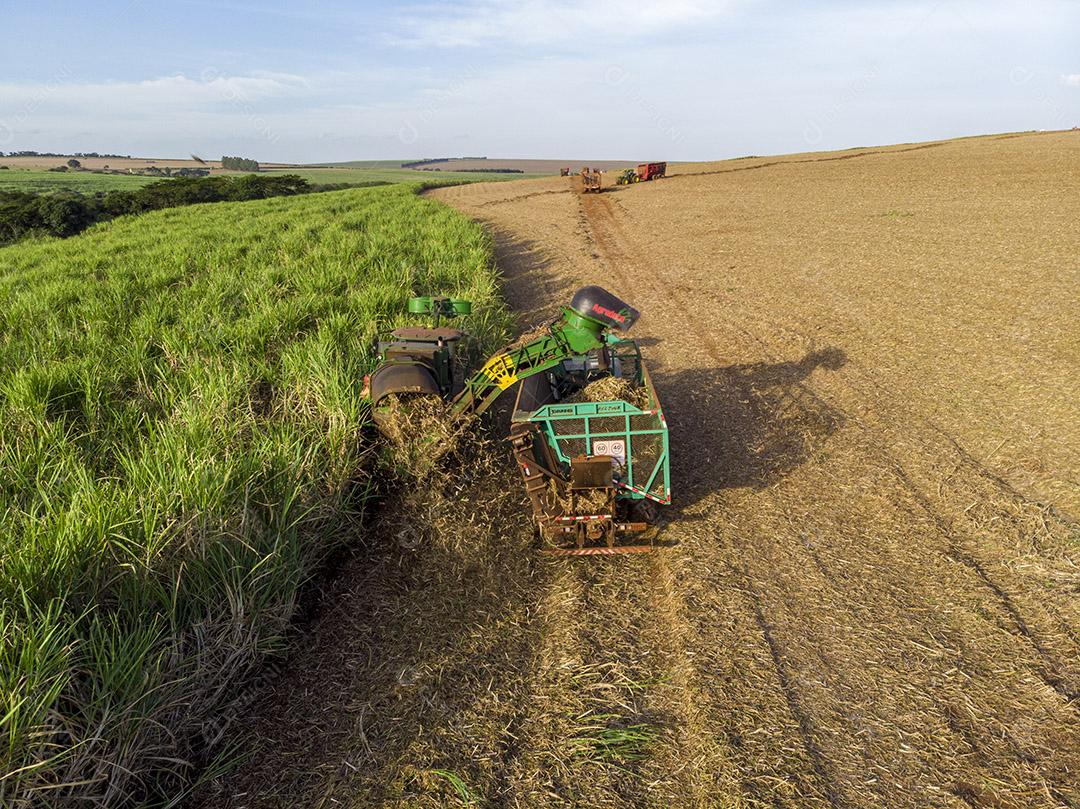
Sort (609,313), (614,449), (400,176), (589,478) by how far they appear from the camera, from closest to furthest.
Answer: (589,478)
(614,449)
(609,313)
(400,176)

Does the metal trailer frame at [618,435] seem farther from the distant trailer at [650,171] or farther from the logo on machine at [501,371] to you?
the distant trailer at [650,171]

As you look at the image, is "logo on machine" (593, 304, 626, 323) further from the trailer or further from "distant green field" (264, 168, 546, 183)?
"distant green field" (264, 168, 546, 183)

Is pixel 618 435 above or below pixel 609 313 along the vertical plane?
below

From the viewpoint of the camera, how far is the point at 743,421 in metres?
7.15

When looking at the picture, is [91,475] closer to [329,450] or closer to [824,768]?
[329,450]

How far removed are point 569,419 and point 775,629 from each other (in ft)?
7.03

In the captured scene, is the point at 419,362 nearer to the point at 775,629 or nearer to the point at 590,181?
the point at 775,629

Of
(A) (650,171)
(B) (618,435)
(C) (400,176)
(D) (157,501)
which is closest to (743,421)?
(B) (618,435)

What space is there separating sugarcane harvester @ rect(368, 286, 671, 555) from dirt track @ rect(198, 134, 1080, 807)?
379 mm

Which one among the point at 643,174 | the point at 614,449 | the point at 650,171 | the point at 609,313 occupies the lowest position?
the point at 614,449

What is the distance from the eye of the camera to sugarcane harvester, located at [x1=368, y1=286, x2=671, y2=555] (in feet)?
15.0

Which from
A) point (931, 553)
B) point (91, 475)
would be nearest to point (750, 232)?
point (931, 553)

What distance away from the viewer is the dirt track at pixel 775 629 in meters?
3.02

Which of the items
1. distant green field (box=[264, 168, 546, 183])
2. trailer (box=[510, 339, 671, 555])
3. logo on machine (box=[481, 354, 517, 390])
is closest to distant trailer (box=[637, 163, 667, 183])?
distant green field (box=[264, 168, 546, 183])
